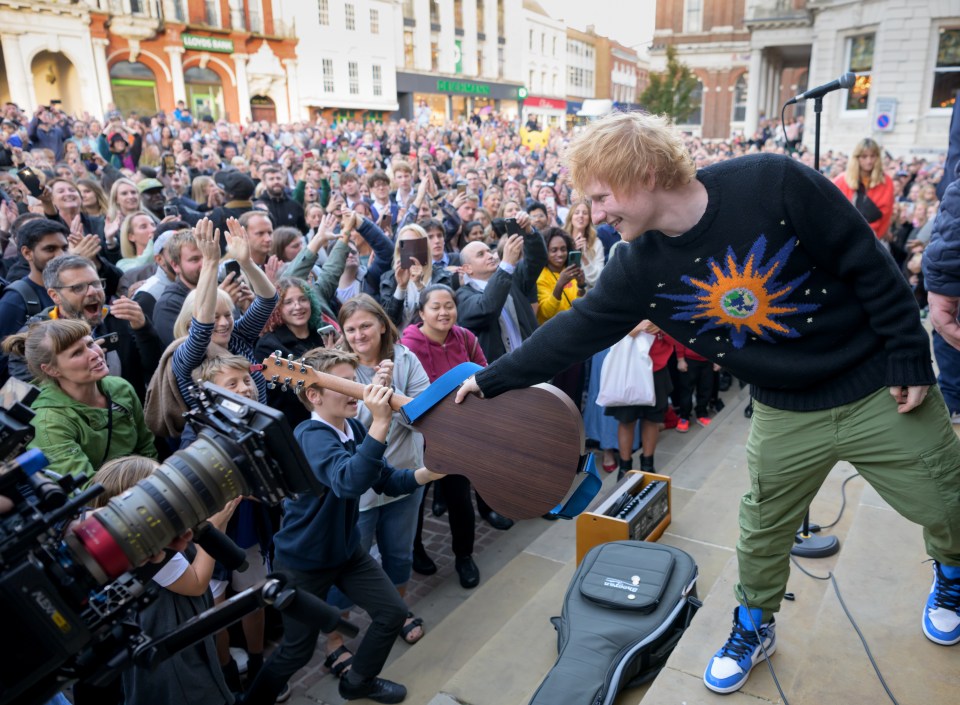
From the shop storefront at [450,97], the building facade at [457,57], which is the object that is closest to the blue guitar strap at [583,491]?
the building facade at [457,57]

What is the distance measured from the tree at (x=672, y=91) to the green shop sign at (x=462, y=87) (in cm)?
1338

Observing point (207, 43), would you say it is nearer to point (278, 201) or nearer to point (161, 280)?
point (278, 201)

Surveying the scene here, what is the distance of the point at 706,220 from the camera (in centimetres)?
212

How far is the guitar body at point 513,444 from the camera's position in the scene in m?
2.46

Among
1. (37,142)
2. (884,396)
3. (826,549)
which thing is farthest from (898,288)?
(37,142)

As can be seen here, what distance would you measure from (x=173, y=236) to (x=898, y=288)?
4178mm

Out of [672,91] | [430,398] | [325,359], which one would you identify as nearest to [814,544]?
[430,398]

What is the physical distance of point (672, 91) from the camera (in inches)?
1516

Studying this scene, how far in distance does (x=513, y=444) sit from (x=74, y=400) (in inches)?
81.3

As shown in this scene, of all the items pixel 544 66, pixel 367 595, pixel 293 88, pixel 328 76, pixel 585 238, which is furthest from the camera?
pixel 544 66

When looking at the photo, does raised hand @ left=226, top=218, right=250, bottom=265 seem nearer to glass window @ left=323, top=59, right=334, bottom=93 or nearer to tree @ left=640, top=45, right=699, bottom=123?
tree @ left=640, top=45, right=699, bottom=123

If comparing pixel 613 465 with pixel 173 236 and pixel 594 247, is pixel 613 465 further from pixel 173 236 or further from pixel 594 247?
pixel 173 236

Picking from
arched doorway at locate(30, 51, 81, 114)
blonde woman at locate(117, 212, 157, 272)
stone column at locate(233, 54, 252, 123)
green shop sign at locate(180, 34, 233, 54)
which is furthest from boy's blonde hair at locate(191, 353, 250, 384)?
stone column at locate(233, 54, 252, 123)

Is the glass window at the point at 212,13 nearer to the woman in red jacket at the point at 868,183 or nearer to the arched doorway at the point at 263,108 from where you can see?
the arched doorway at the point at 263,108
